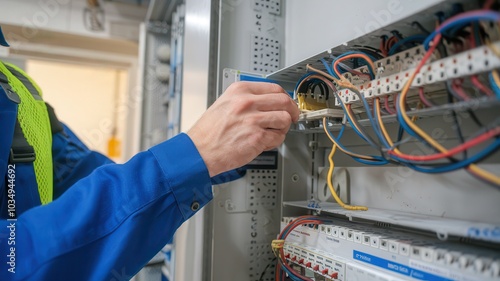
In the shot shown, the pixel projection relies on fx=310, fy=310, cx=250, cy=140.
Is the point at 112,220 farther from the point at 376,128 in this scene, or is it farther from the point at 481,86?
the point at 481,86

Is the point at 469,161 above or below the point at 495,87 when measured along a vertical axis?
below

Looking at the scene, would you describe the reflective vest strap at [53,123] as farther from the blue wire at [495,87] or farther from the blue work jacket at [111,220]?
the blue wire at [495,87]

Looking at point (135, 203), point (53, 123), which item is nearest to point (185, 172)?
point (135, 203)

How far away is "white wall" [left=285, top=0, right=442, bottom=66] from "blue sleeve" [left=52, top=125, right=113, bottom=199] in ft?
2.85

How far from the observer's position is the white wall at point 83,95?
3428mm

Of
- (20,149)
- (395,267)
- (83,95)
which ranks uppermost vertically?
(83,95)

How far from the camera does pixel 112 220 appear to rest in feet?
2.10

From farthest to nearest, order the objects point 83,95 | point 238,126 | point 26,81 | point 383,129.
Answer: point 83,95, point 26,81, point 238,126, point 383,129

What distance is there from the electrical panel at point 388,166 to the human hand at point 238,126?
4.6 inches

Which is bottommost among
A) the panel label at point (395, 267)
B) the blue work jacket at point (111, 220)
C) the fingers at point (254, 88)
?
the panel label at point (395, 267)

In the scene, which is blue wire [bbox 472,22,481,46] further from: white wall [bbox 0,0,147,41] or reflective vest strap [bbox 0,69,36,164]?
white wall [bbox 0,0,147,41]

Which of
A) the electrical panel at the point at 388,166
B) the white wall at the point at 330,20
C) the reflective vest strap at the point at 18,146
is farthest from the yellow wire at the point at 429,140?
the reflective vest strap at the point at 18,146

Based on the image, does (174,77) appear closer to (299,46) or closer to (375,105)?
(299,46)

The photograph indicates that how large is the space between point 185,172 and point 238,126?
16 centimetres
